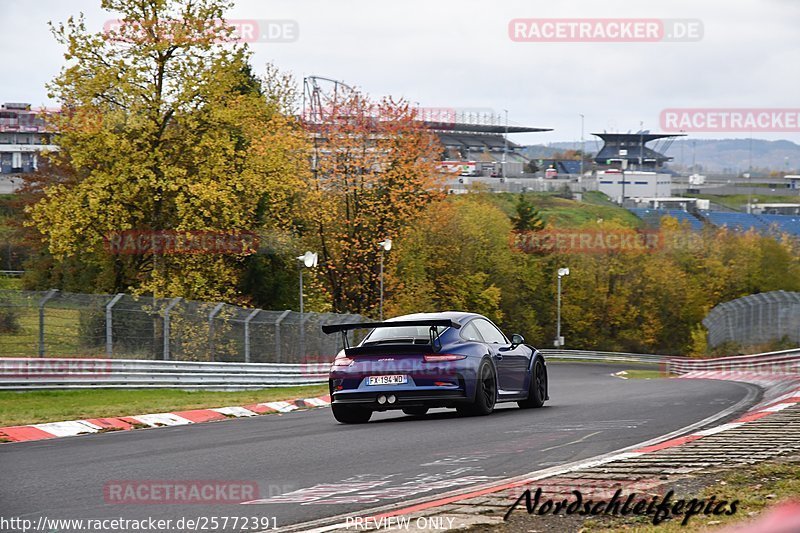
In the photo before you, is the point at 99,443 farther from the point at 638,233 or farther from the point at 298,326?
the point at 638,233

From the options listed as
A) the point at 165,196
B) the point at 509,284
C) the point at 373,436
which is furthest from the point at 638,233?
the point at 373,436

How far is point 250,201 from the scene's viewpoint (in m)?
42.7

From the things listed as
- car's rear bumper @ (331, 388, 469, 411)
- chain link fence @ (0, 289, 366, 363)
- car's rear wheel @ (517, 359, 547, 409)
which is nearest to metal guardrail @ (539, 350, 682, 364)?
chain link fence @ (0, 289, 366, 363)

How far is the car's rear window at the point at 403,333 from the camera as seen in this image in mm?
14086

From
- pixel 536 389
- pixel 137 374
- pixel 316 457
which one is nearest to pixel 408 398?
pixel 536 389

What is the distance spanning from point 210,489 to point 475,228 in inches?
3041

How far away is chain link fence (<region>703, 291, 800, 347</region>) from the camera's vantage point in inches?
1622

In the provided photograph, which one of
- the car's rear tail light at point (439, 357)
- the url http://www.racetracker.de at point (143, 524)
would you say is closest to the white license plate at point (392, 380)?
the car's rear tail light at point (439, 357)

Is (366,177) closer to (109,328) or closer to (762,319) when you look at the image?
(762,319)

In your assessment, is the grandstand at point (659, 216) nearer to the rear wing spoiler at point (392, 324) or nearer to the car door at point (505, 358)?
the car door at point (505, 358)

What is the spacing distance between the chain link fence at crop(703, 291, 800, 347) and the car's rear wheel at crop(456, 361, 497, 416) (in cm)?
2821

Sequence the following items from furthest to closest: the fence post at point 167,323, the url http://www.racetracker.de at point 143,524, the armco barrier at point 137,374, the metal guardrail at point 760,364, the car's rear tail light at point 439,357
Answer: the metal guardrail at point 760,364 → the fence post at point 167,323 → the armco barrier at point 137,374 → the car's rear tail light at point 439,357 → the url http://www.racetracker.de at point 143,524

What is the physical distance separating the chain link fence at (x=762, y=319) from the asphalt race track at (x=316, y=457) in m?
27.8

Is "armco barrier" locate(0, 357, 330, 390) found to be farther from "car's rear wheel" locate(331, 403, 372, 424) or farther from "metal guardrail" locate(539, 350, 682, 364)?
"metal guardrail" locate(539, 350, 682, 364)
